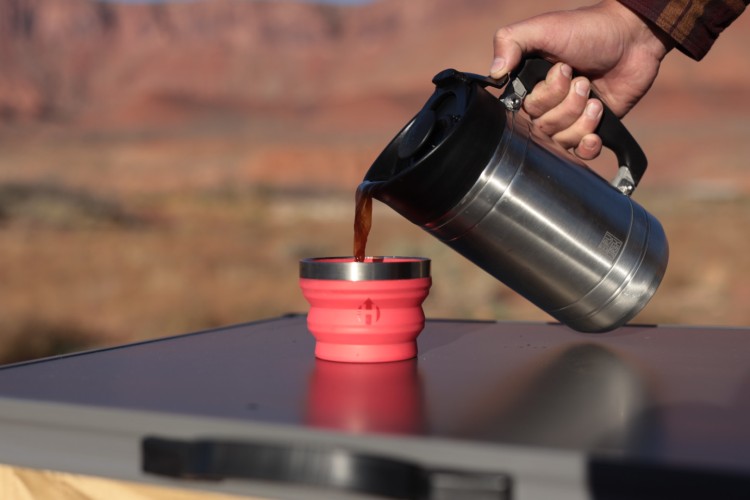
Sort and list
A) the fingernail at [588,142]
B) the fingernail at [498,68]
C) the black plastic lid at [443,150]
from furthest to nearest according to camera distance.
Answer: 1. the fingernail at [588,142]
2. the fingernail at [498,68]
3. the black plastic lid at [443,150]

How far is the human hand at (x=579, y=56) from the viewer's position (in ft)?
4.46

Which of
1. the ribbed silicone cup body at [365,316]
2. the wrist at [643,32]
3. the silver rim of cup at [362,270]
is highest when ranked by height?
the wrist at [643,32]

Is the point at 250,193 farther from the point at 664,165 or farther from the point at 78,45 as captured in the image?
the point at 78,45

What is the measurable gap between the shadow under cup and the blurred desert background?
4.16 m

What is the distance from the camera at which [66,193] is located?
14.0 metres

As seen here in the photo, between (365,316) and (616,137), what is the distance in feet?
2.14

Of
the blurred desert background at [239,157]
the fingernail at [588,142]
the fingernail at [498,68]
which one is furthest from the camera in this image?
the blurred desert background at [239,157]

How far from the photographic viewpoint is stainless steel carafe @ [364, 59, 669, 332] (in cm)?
101

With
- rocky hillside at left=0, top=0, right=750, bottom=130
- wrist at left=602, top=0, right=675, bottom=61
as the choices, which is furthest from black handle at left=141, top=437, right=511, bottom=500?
rocky hillside at left=0, top=0, right=750, bottom=130

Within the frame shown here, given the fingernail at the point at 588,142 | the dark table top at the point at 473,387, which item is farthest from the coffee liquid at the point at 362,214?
the fingernail at the point at 588,142

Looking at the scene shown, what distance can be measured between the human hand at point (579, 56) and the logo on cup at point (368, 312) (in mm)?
456

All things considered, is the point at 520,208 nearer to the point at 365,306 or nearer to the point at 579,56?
the point at 365,306

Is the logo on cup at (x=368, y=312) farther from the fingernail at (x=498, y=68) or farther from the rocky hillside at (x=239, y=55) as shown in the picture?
the rocky hillside at (x=239, y=55)

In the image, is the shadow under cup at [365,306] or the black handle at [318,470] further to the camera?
the shadow under cup at [365,306]
